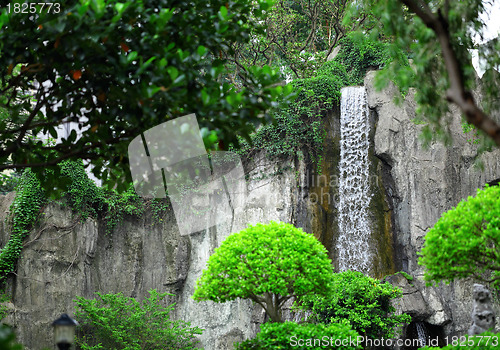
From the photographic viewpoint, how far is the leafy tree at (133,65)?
5.32 m

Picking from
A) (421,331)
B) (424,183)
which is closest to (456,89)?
(424,183)

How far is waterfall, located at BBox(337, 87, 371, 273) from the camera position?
1612 cm

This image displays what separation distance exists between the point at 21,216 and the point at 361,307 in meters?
10.2

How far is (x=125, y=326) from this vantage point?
14164 mm

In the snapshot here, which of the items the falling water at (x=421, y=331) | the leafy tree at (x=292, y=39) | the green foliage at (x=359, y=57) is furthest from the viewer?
the leafy tree at (x=292, y=39)

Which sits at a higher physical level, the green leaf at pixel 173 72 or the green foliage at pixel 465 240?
the green leaf at pixel 173 72

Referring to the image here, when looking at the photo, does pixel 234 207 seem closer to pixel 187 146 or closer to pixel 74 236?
pixel 74 236

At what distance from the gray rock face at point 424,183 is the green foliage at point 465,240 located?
5885 mm

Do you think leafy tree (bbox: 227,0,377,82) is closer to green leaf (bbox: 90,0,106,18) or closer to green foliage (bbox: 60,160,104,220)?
green foliage (bbox: 60,160,104,220)

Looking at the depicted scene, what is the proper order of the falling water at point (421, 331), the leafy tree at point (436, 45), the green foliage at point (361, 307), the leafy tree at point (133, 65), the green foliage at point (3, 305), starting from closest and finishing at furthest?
the leafy tree at point (133, 65)
the leafy tree at point (436, 45)
the green foliage at point (361, 307)
the green foliage at point (3, 305)
the falling water at point (421, 331)

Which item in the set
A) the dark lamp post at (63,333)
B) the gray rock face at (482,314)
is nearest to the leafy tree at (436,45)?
the gray rock face at (482,314)

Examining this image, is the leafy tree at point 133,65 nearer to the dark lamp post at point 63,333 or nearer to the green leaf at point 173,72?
the green leaf at point 173,72

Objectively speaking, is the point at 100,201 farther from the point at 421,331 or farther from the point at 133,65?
the point at 133,65

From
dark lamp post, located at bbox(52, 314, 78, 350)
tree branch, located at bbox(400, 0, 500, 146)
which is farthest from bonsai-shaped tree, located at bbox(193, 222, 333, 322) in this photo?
tree branch, located at bbox(400, 0, 500, 146)
